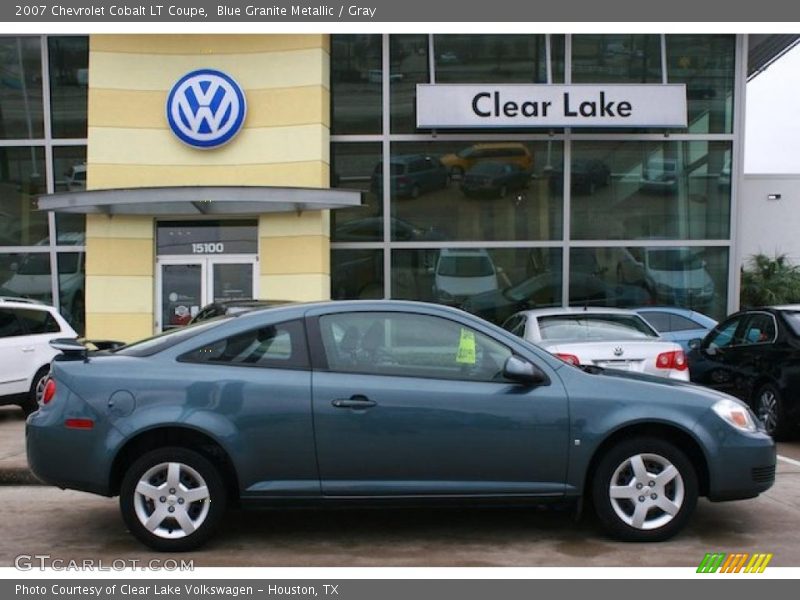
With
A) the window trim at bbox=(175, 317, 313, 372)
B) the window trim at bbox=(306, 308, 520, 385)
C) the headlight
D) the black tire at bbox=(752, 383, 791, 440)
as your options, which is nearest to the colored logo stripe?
the headlight

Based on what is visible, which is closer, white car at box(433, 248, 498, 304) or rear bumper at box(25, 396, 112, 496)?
rear bumper at box(25, 396, 112, 496)

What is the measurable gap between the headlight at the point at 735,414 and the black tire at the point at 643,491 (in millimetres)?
369

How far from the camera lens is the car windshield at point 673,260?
48.4ft

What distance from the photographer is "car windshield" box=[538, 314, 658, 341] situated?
328 inches

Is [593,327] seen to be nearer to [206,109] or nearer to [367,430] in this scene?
[367,430]

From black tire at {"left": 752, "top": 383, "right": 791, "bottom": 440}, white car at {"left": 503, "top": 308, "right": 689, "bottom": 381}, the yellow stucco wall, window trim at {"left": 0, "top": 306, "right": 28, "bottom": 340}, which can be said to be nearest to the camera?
white car at {"left": 503, "top": 308, "right": 689, "bottom": 381}

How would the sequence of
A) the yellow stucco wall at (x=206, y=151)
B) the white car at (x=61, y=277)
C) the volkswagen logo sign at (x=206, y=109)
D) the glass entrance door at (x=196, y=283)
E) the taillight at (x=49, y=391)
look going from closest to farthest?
1. the taillight at (x=49, y=391)
2. the volkswagen logo sign at (x=206, y=109)
3. the yellow stucco wall at (x=206, y=151)
4. the glass entrance door at (x=196, y=283)
5. the white car at (x=61, y=277)

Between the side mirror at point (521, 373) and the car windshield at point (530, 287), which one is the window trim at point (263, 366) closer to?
the side mirror at point (521, 373)

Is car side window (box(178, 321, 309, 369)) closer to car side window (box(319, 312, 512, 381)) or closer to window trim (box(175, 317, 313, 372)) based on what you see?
window trim (box(175, 317, 313, 372))

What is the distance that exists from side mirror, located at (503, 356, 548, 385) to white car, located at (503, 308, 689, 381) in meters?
2.43

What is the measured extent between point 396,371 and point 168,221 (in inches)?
407

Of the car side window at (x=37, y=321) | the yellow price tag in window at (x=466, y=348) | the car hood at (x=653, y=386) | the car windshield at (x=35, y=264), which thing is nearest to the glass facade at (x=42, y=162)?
the car windshield at (x=35, y=264)

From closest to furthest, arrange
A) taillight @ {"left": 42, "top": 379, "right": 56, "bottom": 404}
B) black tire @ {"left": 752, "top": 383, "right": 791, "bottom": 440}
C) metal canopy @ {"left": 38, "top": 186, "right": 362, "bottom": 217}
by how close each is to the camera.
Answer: taillight @ {"left": 42, "top": 379, "right": 56, "bottom": 404} → black tire @ {"left": 752, "top": 383, "right": 791, "bottom": 440} → metal canopy @ {"left": 38, "top": 186, "right": 362, "bottom": 217}

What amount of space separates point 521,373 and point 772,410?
Answer: 192 inches
